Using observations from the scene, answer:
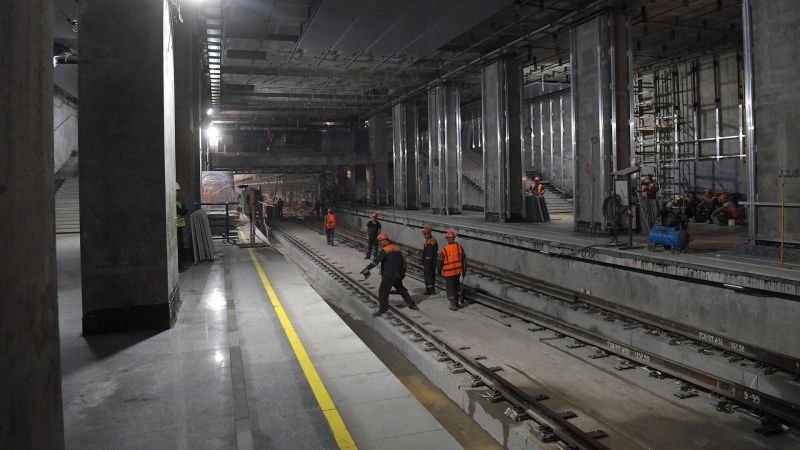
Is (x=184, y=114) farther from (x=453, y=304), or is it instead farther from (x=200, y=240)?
(x=453, y=304)

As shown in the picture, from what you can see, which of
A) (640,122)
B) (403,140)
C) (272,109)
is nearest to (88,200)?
(640,122)

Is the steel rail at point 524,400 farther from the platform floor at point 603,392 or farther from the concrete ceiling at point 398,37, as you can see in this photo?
the concrete ceiling at point 398,37

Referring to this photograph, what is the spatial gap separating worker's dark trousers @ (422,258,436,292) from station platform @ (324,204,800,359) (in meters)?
2.25

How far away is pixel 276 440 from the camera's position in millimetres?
4789

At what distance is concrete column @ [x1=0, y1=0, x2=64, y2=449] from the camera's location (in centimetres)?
242

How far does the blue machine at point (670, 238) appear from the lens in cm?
1073

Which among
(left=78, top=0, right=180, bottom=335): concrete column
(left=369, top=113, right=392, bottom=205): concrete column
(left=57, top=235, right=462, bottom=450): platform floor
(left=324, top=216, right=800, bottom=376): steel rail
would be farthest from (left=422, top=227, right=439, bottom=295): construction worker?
(left=369, top=113, right=392, bottom=205): concrete column

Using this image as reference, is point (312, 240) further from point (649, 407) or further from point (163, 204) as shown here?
point (649, 407)

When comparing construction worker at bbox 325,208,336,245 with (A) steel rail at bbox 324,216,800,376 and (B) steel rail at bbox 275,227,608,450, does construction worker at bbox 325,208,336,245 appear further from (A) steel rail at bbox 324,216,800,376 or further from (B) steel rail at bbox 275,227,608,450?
(B) steel rail at bbox 275,227,608,450

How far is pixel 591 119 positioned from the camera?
15.9m

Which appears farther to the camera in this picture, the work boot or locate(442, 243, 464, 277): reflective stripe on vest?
the work boot

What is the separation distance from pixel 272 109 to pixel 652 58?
2380 cm

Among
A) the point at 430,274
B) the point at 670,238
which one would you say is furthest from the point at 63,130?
the point at 670,238

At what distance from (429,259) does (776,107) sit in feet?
26.3
